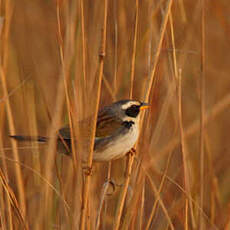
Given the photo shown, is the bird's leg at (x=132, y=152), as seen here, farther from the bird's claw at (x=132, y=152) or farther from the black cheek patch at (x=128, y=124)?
the black cheek patch at (x=128, y=124)

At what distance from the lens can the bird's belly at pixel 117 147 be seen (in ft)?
8.16

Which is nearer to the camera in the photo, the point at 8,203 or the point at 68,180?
the point at 8,203

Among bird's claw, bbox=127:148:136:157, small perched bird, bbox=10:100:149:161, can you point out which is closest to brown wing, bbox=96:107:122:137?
small perched bird, bbox=10:100:149:161

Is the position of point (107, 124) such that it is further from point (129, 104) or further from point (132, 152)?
point (132, 152)

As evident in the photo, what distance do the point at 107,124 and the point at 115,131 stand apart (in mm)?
86

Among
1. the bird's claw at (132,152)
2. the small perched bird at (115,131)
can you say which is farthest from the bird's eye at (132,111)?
the bird's claw at (132,152)

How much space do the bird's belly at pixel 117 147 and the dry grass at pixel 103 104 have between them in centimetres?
6

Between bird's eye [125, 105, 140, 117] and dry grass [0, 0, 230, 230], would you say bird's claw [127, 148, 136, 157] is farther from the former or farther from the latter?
bird's eye [125, 105, 140, 117]

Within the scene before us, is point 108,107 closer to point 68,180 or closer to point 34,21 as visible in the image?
point 68,180

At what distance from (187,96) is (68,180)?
210 centimetres

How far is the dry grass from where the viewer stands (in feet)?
6.22

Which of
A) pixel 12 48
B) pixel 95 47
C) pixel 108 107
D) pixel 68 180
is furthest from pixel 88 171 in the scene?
pixel 12 48

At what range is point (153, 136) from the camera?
6.99ft

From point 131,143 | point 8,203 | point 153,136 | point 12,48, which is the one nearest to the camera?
point 8,203
